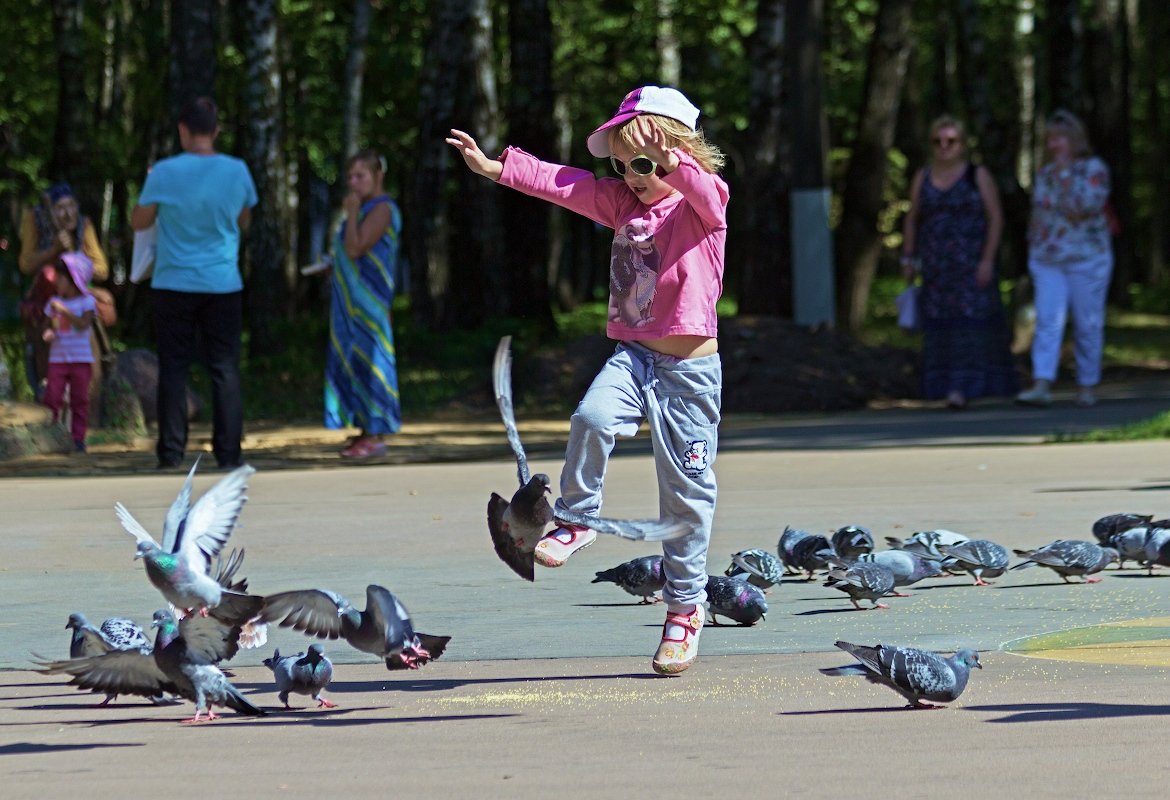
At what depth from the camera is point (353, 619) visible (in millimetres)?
5348

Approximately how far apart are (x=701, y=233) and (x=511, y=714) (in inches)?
69.5

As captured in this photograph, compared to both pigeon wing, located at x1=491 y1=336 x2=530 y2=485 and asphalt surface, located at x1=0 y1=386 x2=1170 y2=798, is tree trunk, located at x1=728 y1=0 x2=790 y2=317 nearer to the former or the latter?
asphalt surface, located at x1=0 y1=386 x2=1170 y2=798

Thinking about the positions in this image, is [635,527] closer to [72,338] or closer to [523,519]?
[523,519]

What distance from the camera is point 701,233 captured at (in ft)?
20.5

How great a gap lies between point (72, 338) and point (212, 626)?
960 centimetres

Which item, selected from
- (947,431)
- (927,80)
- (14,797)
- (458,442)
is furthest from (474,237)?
(927,80)

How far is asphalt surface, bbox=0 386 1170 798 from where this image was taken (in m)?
4.67

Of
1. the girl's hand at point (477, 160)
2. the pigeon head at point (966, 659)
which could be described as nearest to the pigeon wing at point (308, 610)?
the girl's hand at point (477, 160)

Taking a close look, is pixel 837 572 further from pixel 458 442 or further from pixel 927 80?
pixel 927 80

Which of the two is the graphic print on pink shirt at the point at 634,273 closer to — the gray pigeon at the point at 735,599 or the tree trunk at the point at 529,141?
the gray pigeon at the point at 735,599

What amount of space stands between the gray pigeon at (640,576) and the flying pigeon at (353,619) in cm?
179

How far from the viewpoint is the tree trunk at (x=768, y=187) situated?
20891 millimetres

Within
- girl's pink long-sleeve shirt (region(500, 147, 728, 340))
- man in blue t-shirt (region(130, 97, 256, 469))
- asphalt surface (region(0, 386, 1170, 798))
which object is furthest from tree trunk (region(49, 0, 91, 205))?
girl's pink long-sleeve shirt (region(500, 147, 728, 340))

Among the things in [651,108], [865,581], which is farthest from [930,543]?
[651,108]
